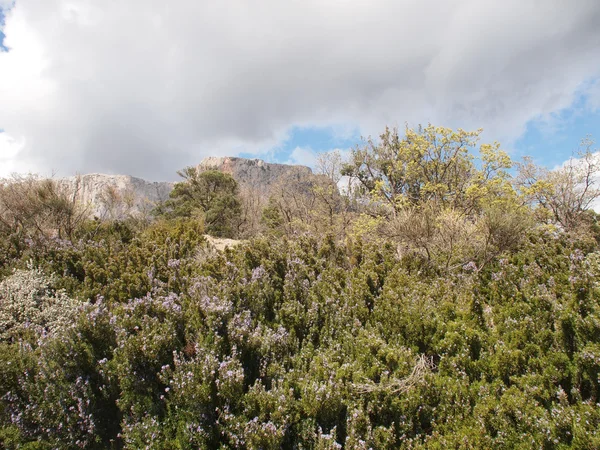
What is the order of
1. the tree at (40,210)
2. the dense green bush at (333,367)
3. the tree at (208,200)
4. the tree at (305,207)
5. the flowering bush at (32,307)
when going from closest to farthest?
the dense green bush at (333,367) < the flowering bush at (32,307) < the tree at (40,210) < the tree at (305,207) < the tree at (208,200)

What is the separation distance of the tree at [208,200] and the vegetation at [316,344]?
15.6 m

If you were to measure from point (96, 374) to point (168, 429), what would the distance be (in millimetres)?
1329

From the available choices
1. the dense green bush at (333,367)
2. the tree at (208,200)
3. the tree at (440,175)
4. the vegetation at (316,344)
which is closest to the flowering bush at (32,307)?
the vegetation at (316,344)

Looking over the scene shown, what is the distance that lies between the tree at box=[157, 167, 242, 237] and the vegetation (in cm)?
1560

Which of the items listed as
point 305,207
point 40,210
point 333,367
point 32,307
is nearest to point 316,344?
point 333,367

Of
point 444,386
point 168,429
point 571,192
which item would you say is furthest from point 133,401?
point 571,192

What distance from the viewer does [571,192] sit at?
17188mm

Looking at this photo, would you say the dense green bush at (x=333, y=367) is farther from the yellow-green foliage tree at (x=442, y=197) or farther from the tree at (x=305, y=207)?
the tree at (x=305, y=207)

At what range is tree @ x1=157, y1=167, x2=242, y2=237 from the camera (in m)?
22.6

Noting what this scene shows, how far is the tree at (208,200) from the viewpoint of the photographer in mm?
22609

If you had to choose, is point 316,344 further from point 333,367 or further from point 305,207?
point 305,207

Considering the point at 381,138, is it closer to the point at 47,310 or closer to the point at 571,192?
the point at 571,192

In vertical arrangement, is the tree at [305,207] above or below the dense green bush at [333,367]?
above

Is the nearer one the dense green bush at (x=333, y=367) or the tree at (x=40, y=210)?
the dense green bush at (x=333, y=367)
